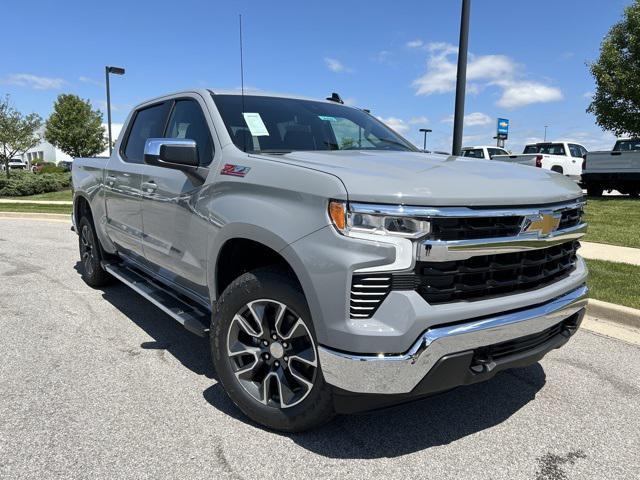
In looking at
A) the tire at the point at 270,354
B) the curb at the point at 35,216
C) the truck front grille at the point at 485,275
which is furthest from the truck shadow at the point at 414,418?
the curb at the point at 35,216

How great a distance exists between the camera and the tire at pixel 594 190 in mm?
17531

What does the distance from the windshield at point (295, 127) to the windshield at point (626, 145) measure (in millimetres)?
16233

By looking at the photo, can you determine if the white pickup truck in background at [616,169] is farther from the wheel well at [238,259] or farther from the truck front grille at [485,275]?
the wheel well at [238,259]

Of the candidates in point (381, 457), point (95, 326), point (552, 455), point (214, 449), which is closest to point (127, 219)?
point (95, 326)

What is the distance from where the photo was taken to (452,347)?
2.30m

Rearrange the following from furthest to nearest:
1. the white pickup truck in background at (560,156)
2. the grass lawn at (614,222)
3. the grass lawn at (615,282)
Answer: the white pickup truck in background at (560,156) → the grass lawn at (614,222) → the grass lawn at (615,282)

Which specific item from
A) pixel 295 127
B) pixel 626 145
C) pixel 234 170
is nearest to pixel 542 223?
pixel 234 170

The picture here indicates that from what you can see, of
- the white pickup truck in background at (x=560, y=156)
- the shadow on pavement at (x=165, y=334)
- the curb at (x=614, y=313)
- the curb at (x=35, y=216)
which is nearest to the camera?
the shadow on pavement at (x=165, y=334)

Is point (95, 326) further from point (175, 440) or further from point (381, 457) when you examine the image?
point (381, 457)

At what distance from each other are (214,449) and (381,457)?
0.85m

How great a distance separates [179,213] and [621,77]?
21.1 metres

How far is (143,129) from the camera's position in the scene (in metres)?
4.70

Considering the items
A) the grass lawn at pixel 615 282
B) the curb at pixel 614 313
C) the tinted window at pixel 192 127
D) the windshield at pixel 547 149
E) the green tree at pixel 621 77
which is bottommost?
the curb at pixel 614 313

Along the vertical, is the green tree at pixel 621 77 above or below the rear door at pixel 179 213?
above
